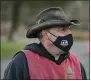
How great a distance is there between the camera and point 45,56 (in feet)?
9.78

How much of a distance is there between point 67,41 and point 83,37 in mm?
19809

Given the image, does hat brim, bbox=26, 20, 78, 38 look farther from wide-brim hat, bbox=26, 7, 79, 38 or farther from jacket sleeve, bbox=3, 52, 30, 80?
jacket sleeve, bbox=3, 52, 30, 80

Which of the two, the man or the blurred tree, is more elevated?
the blurred tree

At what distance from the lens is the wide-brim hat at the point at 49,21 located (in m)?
2.98

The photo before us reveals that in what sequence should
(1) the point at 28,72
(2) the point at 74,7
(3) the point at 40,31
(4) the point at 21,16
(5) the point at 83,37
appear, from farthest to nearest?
(5) the point at 83,37 → (4) the point at 21,16 → (2) the point at 74,7 → (3) the point at 40,31 → (1) the point at 28,72

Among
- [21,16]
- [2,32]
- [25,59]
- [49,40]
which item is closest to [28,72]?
[25,59]

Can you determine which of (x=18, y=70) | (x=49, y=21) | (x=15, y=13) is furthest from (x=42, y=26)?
(x=15, y=13)

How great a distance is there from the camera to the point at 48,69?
2.96 metres

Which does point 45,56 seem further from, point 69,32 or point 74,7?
point 74,7

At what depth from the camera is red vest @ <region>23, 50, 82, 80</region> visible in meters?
2.94

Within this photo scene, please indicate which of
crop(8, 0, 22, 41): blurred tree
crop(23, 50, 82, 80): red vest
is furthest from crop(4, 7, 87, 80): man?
crop(8, 0, 22, 41): blurred tree

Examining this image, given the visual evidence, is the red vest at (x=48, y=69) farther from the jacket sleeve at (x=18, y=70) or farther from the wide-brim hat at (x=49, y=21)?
the wide-brim hat at (x=49, y=21)

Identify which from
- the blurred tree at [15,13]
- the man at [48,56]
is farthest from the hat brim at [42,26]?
the blurred tree at [15,13]

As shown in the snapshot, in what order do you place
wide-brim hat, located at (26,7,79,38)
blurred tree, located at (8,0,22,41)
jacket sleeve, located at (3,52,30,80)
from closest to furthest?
jacket sleeve, located at (3,52,30,80)
wide-brim hat, located at (26,7,79,38)
blurred tree, located at (8,0,22,41)
